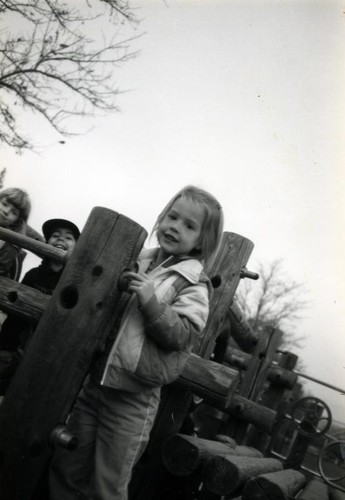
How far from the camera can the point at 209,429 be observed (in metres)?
6.40

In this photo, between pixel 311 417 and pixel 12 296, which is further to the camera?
pixel 311 417

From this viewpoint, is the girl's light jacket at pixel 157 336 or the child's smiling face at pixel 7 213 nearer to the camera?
the girl's light jacket at pixel 157 336

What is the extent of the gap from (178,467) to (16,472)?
121 centimetres

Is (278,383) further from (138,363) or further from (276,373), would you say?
(138,363)

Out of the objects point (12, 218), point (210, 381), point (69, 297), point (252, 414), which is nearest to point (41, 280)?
point (12, 218)

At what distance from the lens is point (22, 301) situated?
205 centimetres

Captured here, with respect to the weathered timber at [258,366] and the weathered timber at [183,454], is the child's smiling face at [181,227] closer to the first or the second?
the weathered timber at [183,454]

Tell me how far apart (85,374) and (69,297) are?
322mm

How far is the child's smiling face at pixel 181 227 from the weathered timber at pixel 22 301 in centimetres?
65

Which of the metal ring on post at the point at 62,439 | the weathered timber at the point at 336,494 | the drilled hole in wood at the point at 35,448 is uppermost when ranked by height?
the metal ring on post at the point at 62,439

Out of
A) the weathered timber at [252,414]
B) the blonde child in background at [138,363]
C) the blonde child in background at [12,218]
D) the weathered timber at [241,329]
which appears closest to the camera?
the blonde child in background at [138,363]

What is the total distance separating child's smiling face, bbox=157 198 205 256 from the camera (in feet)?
6.48

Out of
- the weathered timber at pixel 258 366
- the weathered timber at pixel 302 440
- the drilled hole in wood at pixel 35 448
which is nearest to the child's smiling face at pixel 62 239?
the drilled hole in wood at pixel 35 448

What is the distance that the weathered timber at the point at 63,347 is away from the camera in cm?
160
